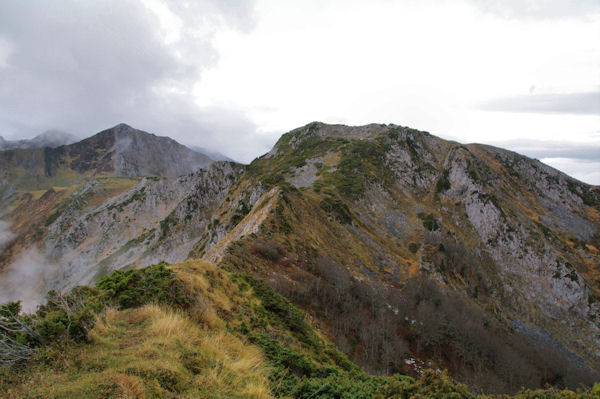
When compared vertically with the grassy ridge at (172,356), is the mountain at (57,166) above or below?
above

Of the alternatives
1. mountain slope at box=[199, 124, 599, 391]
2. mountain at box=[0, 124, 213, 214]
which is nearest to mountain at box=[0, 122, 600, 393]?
mountain slope at box=[199, 124, 599, 391]

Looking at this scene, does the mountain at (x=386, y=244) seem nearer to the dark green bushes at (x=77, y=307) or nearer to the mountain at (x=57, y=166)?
the dark green bushes at (x=77, y=307)

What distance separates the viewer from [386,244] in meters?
51.9

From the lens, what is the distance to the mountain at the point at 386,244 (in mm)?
26869

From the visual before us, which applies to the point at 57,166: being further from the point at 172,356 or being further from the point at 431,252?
the point at 172,356

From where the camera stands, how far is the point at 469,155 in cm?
8344

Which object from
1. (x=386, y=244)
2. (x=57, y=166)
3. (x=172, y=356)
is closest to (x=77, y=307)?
(x=172, y=356)

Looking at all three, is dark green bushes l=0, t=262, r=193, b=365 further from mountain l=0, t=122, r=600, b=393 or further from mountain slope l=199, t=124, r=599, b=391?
mountain slope l=199, t=124, r=599, b=391

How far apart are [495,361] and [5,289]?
12383 cm

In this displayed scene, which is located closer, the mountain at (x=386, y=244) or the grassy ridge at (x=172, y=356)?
the grassy ridge at (x=172, y=356)

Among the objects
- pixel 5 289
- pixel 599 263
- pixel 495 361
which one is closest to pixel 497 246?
pixel 599 263

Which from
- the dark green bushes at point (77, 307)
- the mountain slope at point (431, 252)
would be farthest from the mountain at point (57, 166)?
the dark green bushes at point (77, 307)

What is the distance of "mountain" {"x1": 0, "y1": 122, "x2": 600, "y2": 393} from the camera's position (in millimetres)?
26869

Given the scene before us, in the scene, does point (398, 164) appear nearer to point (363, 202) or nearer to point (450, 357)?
point (363, 202)
